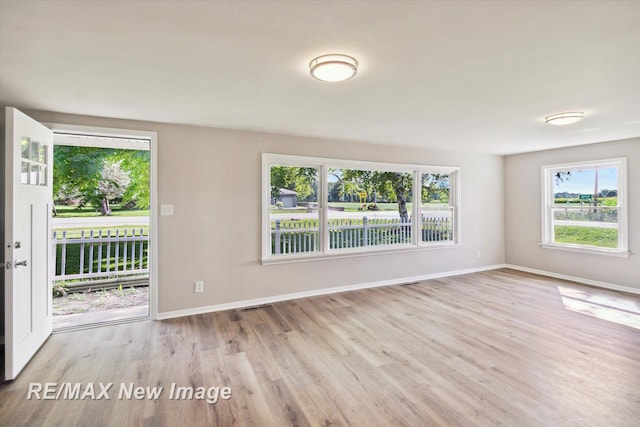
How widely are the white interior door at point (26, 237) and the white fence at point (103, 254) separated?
2.10 meters

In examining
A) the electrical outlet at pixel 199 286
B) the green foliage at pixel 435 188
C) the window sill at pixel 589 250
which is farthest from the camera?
the green foliage at pixel 435 188

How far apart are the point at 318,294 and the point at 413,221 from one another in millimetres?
2193

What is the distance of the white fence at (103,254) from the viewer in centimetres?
486

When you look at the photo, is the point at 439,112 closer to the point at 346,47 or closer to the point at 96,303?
the point at 346,47

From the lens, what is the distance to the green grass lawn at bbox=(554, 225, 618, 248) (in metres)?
4.85

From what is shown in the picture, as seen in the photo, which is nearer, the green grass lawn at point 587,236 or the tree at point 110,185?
the green grass lawn at point 587,236

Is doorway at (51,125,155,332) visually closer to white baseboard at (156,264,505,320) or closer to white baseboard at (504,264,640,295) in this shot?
white baseboard at (156,264,505,320)

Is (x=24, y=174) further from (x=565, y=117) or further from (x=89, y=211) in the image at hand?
(x=565, y=117)

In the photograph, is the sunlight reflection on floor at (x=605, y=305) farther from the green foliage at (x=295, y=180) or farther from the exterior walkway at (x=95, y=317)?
the exterior walkway at (x=95, y=317)

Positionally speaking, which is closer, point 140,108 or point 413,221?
point 140,108

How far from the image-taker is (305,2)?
1447 millimetres

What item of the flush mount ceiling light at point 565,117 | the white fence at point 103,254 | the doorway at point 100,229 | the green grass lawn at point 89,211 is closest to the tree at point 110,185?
the doorway at point 100,229

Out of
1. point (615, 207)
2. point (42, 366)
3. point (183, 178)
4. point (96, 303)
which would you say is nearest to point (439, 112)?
point (183, 178)

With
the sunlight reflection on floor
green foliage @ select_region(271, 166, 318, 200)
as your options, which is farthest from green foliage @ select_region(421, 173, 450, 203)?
the sunlight reflection on floor
